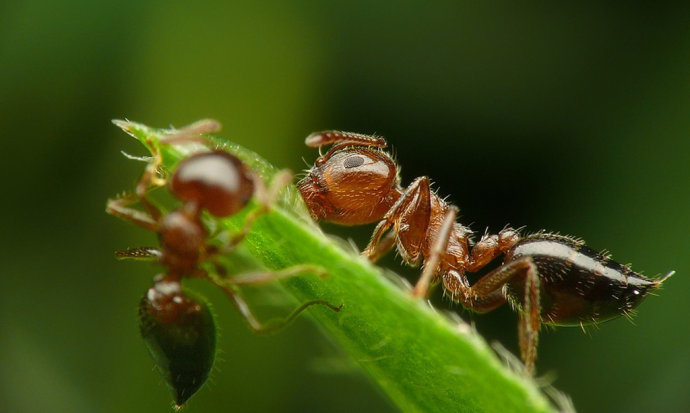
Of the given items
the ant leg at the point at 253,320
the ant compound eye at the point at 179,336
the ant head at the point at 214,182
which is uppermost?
the ant head at the point at 214,182

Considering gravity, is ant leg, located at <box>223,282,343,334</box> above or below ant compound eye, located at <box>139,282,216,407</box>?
above

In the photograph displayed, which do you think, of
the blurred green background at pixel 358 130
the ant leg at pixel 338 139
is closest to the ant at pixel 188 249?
the ant leg at pixel 338 139

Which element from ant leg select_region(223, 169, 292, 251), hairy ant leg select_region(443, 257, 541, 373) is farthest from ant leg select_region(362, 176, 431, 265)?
ant leg select_region(223, 169, 292, 251)

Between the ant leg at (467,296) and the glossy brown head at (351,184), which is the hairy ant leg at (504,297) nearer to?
the ant leg at (467,296)

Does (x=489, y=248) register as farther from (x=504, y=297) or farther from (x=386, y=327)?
(x=386, y=327)

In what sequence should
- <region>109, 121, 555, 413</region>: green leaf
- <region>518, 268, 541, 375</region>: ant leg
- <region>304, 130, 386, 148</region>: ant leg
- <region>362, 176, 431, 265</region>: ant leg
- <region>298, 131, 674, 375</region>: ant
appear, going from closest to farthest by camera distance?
<region>109, 121, 555, 413</region>: green leaf, <region>518, 268, 541, 375</region>: ant leg, <region>298, 131, 674, 375</region>: ant, <region>304, 130, 386, 148</region>: ant leg, <region>362, 176, 431, 265</region>: ant leg

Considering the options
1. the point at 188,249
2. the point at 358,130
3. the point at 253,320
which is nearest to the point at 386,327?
the point at 253,320

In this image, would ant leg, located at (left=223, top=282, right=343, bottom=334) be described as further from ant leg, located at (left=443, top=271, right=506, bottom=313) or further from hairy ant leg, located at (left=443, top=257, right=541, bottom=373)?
ant leg, located at (left=443, top=271, right=506, bottom=313)

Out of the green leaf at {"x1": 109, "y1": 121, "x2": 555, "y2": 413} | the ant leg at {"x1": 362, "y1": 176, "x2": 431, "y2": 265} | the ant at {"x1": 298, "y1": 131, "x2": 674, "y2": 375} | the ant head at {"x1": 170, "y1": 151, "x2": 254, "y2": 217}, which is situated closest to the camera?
the green leaf at {"x1": 109, "y1": 121, "x2": 555, "y2": 413}

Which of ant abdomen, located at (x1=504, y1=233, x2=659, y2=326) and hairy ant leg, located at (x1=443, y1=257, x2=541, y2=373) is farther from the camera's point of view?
ant abdomen, located at (x1=504, y1=233, x2=659, y2=326)
